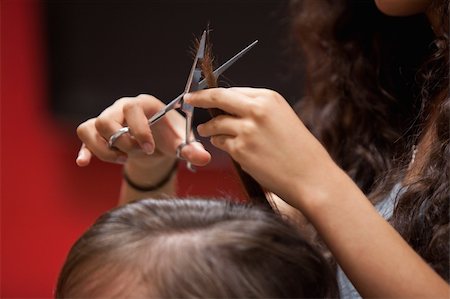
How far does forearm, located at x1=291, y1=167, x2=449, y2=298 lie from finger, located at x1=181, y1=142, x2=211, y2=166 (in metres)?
0.23

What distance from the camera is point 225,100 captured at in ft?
2.62

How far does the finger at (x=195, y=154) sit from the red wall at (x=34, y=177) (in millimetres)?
1387

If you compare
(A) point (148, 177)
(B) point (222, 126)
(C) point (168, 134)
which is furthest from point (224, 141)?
(A) point (148, 177)

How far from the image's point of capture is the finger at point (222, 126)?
80 centimetres

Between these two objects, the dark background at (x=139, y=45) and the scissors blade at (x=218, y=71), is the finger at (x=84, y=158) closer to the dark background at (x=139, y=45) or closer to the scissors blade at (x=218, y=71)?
the scissors blade at (x=218, y=71)

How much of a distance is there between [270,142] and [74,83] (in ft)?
5.45

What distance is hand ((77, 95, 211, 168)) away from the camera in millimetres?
995

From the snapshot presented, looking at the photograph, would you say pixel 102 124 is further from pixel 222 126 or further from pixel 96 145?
pixel 222 126

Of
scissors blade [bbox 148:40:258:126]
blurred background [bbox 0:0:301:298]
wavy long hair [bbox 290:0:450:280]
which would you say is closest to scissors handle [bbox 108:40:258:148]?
scissors blade [bbox 148:40:258:126]

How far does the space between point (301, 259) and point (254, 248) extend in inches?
2.3

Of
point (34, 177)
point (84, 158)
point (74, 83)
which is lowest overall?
point (34, 177)

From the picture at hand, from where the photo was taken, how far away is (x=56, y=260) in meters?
2.49

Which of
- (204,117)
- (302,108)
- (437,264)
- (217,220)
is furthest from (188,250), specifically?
(204,117)

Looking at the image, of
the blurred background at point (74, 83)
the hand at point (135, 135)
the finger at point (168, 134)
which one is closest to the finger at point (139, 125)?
the hand at point (135, 135)
